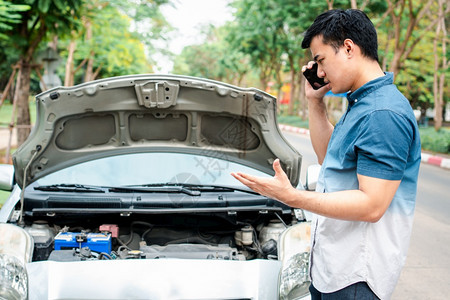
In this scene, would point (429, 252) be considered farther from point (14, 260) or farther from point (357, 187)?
point (14, 260)

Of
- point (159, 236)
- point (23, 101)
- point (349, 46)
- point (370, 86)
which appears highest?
Result: point (349, 46)

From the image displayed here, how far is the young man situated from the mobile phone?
1.02ft

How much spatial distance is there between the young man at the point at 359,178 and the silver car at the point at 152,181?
2.48ft

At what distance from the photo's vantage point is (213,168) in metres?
3.53

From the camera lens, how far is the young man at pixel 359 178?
61.8 inches

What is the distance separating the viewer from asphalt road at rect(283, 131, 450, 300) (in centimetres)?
427

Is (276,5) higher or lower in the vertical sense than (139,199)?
higher

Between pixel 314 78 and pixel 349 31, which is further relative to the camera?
pixel 314 78

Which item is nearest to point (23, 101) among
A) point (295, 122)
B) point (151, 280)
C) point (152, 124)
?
point (152, 124)

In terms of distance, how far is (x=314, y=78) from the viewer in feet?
7.10

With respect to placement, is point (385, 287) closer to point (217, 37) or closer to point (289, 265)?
point (289, 265)

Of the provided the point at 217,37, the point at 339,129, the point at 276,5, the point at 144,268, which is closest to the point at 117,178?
the point at 144,268

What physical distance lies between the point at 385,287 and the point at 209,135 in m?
2.01

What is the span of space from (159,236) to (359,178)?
2.15 meters
